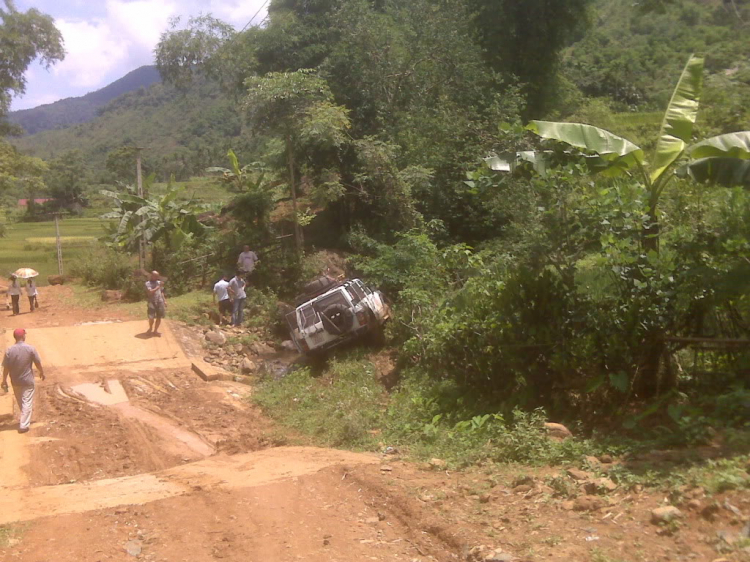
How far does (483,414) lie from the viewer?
368 inches

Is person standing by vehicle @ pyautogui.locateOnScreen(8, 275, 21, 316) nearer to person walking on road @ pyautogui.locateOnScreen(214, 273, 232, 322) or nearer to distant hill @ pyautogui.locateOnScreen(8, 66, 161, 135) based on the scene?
person walking on road @ pyautogui.locateOnScreen(214, 273, 232, 322)

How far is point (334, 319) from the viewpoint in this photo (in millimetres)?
13859

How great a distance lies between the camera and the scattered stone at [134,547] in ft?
18.7

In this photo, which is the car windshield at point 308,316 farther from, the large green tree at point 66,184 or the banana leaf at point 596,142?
the large green tree at point 66,184

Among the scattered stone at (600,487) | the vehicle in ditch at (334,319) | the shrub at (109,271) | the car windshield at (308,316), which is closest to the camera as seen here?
the scattered stone at (600,487)

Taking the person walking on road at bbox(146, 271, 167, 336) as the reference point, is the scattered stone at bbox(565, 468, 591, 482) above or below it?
below

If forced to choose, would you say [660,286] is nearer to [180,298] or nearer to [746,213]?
[746,213]

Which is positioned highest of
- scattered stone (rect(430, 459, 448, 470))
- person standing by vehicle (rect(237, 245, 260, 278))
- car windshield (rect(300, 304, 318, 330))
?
person standing by vehicle (rect(237, 245, 260, 278))

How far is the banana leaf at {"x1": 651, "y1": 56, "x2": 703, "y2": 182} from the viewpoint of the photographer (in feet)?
27.6

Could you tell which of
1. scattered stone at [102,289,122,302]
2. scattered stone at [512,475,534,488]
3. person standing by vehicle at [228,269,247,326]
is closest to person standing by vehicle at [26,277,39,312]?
scattered stone at [102,289,122,302]

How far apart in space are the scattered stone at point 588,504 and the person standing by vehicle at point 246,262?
44.4ft

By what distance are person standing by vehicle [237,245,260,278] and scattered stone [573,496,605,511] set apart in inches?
532

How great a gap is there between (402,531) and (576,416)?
3.62m

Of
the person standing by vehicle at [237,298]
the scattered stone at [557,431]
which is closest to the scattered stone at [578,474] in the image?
the scattered stone at [557,431]
